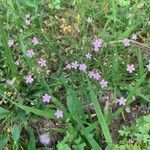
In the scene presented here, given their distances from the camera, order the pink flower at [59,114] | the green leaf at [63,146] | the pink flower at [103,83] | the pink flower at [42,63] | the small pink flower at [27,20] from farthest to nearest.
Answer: the small pink flower at [27,20] → the pink flower at [42,63] → the pink flower at [103,83] → the pink flower at [59,114] → the green leaf at [63,146]

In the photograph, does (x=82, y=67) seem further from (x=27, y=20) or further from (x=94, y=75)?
(x=27, y=20)

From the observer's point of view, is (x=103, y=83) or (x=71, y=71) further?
(x=71, y=71)

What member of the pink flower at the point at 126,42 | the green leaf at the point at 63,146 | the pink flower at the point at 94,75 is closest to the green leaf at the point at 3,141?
the green leaf at the point at 63,146

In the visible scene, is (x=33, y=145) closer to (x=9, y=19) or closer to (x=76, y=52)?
(x=76, y=52)

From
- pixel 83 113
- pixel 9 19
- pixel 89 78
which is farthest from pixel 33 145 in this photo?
pixel 9 19

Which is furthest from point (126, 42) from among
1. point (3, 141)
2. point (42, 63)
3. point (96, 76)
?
point (3, 141)

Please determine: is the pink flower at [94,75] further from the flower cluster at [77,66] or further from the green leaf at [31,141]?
the green leaf at [31,141]

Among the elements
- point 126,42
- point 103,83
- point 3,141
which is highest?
point 126,42

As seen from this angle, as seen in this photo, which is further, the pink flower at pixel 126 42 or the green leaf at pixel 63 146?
the pink flower at pixel 126 42
